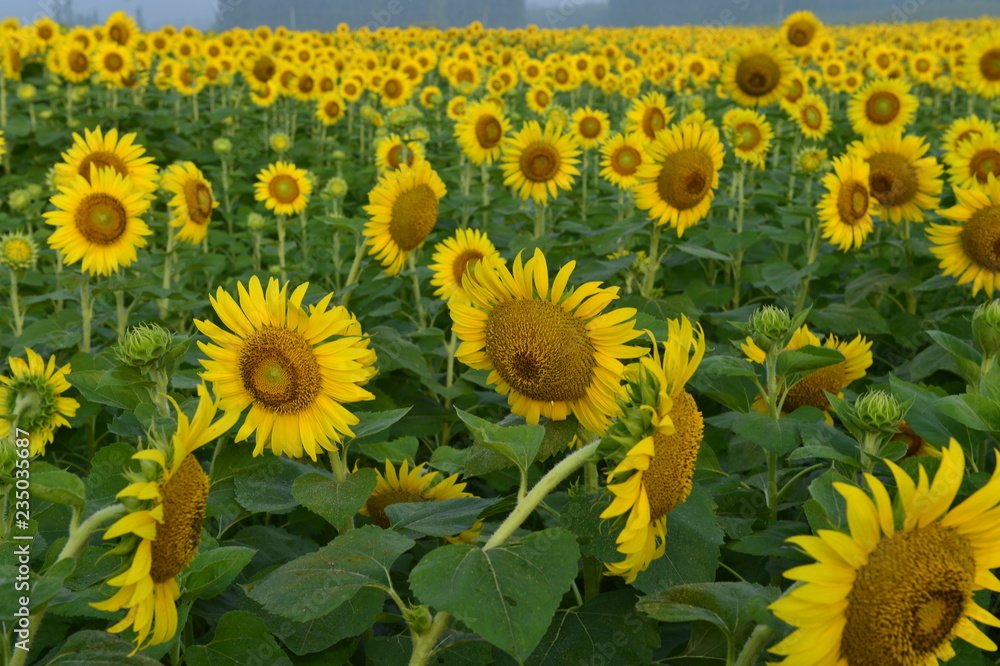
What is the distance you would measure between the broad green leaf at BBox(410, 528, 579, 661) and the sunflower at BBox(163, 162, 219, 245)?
2500 millimetres

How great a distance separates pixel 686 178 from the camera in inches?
125

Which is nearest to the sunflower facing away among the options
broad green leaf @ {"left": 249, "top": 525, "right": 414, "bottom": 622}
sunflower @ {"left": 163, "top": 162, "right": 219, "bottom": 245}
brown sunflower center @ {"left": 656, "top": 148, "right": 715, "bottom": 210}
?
broad green leaf @ {"left": 249, "top": 525, "right": 414, "bottom": 622}

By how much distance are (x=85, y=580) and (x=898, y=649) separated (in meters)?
1.29

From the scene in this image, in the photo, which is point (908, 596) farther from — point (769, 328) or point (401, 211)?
point (401, 211)

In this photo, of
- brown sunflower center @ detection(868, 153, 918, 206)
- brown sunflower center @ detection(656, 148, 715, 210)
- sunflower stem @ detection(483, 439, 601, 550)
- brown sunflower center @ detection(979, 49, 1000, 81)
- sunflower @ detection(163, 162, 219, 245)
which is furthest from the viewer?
brown sunflower center @ detection(979, 49, 1000, 81)

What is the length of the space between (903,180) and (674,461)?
2984 mm

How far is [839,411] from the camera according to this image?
1524 millimetres

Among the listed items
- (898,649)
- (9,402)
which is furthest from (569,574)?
(9,402)

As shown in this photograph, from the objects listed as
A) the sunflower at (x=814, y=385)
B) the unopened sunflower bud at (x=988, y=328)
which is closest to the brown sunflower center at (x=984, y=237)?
the sunflower at (x=814, y=385)

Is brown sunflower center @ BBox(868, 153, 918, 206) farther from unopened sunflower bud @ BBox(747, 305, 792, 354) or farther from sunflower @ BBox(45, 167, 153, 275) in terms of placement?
sunflower @ BBox(45, 167, 153, 275)

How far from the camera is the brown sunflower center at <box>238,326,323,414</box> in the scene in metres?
1.53

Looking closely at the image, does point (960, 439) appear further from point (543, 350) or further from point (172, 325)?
point (172, 325)

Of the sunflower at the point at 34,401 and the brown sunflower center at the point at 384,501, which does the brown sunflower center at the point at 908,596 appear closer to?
the brown sunflower center at the point at 384,501

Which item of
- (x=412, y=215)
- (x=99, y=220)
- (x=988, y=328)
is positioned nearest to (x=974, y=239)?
(x=988, y=328)
